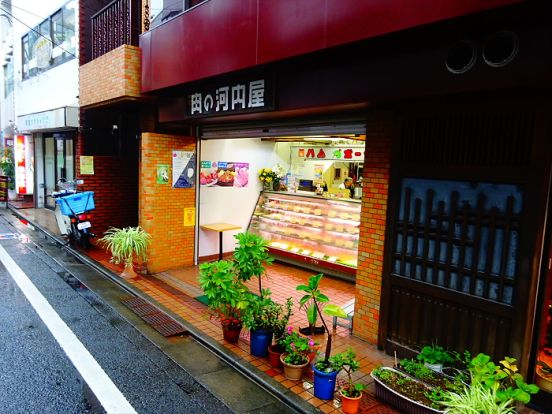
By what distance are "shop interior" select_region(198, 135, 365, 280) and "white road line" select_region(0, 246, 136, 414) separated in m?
4.02

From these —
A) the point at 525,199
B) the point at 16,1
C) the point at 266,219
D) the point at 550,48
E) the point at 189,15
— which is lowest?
the point at 266,219

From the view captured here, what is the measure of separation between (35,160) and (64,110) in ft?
27.8

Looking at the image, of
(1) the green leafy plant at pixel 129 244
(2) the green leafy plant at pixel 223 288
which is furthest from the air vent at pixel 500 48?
(1) the green leafy plant at pixel 129 244

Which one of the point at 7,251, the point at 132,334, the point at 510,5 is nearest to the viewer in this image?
the point at 510,5

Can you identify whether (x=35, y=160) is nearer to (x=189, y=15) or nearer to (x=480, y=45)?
(x=189, y=15)

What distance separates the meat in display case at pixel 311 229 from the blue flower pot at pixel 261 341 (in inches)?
156

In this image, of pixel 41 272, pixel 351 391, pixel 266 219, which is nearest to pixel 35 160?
pixel 41 272

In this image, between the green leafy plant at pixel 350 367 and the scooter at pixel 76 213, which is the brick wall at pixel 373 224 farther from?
the scooter at pixel 76 213

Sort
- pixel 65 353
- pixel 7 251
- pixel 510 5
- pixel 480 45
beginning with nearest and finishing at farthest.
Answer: pixel 510 5 < pixel 480 45 < pixel 65 353 < pixel 7 251

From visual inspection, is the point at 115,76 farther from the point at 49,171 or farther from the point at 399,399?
the point at 49,171

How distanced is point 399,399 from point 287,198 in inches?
288

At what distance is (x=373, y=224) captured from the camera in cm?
618

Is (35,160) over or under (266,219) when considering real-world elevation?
over

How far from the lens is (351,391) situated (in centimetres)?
455
